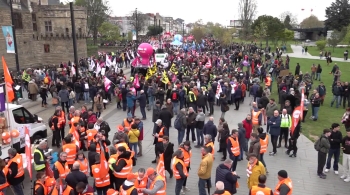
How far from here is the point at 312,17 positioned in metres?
110

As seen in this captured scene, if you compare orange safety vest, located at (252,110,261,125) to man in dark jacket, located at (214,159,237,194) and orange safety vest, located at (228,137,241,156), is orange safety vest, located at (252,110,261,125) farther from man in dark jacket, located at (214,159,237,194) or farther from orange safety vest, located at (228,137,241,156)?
man in dark jacket, located at (214,159,237,194)

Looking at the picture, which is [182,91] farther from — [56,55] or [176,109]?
[56,55]

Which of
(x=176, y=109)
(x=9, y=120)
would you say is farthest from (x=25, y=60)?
(x=9, y=120)

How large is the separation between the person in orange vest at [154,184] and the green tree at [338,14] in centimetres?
7340

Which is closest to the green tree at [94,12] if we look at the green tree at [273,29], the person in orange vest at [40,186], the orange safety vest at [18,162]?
the green tree at [273,29]

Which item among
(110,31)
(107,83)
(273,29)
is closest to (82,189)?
(107,83)

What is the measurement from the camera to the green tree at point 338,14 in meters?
70.3

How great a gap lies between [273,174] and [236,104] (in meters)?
8.21

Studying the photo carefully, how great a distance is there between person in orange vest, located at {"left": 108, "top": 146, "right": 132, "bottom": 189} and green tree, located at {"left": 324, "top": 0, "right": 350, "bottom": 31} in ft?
239

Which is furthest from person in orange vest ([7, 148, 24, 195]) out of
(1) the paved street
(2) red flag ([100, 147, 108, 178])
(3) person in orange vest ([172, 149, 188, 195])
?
(3) person in orange vest ([172, 149, 188, 195])

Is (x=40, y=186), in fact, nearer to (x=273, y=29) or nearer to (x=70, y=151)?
(x=70, y=151)

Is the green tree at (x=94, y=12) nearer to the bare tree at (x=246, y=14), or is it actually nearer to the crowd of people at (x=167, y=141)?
the bare tree at (x=246, y=14)

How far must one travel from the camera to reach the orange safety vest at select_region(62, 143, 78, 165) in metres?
8.32

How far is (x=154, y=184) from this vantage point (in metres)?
6.49
